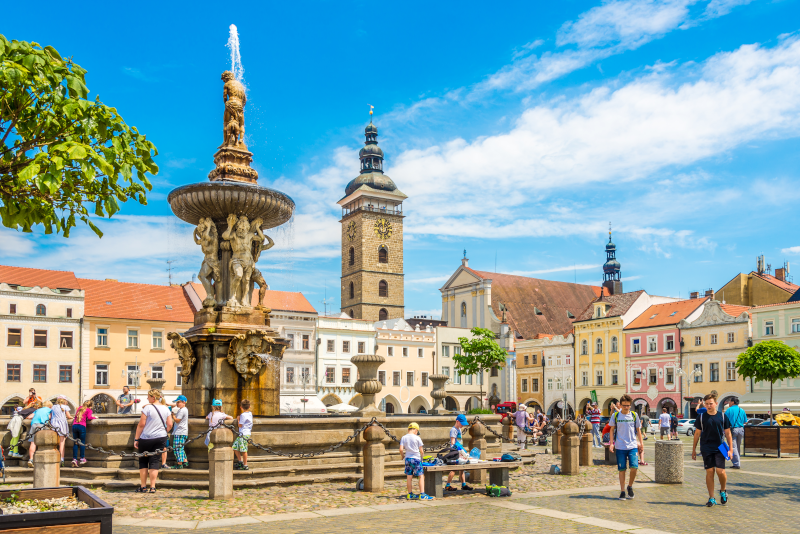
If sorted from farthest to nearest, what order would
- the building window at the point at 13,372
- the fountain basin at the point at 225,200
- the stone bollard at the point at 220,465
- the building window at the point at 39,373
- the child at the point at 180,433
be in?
the building window at the point at 39,373 < the building window at the point at 13,372 < the fountain basin at the point at 225,200 < the child at the point at 180,433 < the stone bollard at the point at 220,465

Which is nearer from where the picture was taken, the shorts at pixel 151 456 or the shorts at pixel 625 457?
the shorts at pixel 625 457

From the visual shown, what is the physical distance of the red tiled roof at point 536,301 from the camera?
73.9 metres

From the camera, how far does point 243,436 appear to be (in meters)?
12.5

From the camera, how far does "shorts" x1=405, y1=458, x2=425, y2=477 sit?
11.5 meters

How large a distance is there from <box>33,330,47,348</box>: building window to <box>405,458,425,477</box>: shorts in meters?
41.6

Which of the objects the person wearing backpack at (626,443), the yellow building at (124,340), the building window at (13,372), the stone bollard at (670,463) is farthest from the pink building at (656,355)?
the person wearing backpack at (626,443)

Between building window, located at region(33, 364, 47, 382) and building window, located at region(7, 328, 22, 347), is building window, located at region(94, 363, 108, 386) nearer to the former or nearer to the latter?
building window, located at region(33, 364, 47, 382)

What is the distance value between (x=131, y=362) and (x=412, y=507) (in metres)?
42.8

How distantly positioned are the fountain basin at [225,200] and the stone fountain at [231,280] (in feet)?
0.06

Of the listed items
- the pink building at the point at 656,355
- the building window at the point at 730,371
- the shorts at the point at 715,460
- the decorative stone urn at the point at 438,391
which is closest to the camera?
the shorts at the point at 715,460

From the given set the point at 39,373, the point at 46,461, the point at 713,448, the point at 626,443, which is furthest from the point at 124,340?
the point at 713,448

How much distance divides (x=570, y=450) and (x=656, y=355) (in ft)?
144

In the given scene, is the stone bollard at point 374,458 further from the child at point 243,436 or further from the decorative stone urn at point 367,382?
the decorative stone urn at point 367,382

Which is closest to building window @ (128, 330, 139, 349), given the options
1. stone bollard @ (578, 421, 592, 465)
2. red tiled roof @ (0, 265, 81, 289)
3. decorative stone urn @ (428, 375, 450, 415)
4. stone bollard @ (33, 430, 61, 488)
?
red tiled roof @ (0, 265, 81, 289)
